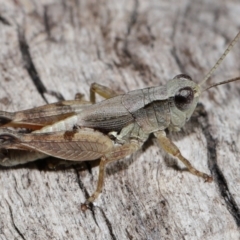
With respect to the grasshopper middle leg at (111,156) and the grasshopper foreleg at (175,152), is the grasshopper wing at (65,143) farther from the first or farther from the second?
the grasshopper foreleg at (175,152)

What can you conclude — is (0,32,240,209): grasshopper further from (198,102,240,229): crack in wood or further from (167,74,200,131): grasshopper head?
(198,102,240,229): crack in wood

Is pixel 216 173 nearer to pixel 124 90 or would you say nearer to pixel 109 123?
pixel 109 123

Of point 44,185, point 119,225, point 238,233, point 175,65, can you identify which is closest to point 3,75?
point 44,185

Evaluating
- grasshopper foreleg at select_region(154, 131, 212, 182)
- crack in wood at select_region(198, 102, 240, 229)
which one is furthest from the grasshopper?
crack in wood at select_region(198, 102, 240, 229)

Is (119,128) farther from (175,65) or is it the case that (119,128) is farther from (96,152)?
(175,65)

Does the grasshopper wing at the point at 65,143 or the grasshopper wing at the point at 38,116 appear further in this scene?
the grasshopper wing at the point at 38,116

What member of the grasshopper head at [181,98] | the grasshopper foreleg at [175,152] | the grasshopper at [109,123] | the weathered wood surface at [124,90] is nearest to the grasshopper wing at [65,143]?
the grasshopper at [109,123]
